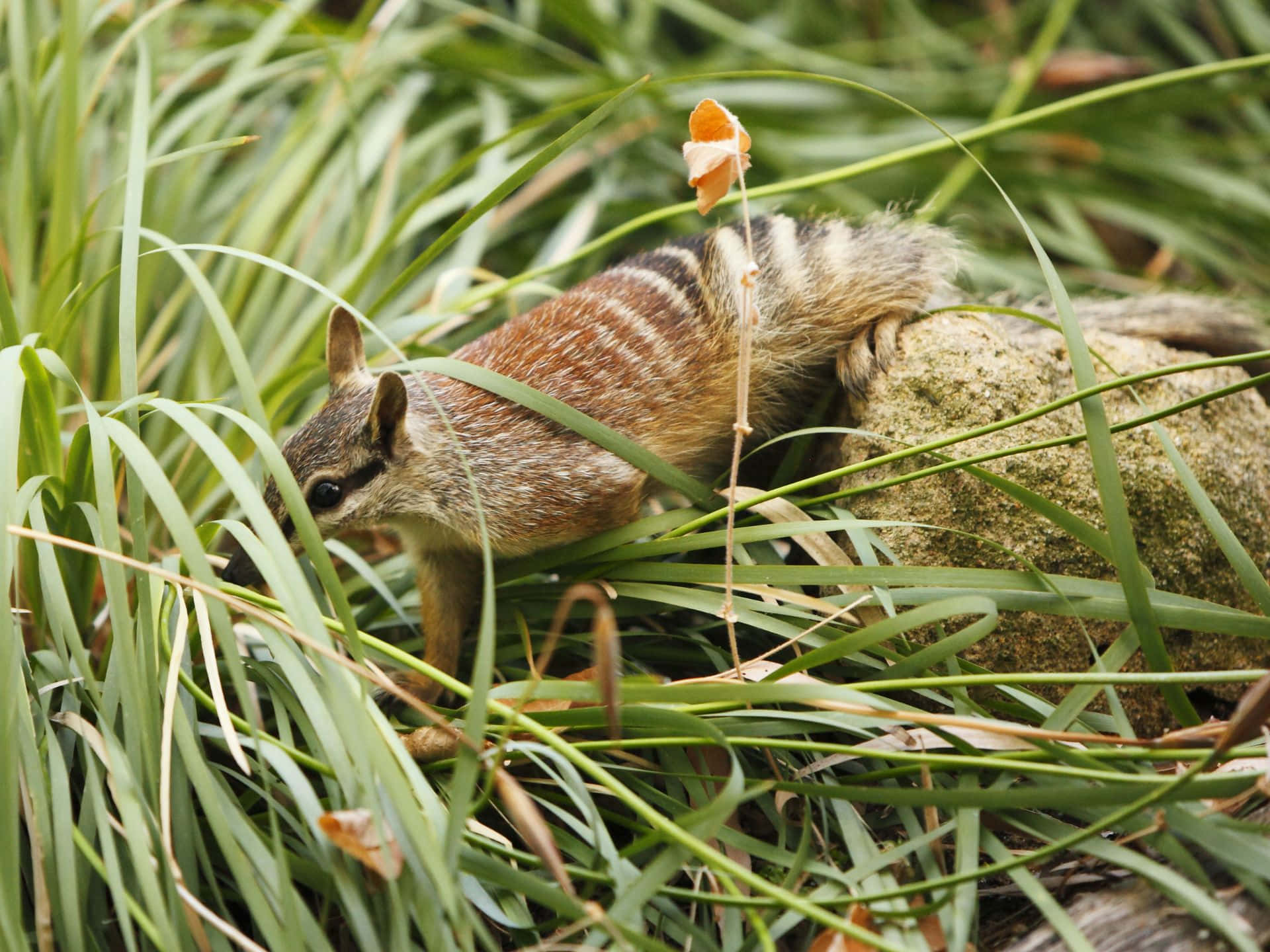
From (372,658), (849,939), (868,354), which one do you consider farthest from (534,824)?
(868,354)

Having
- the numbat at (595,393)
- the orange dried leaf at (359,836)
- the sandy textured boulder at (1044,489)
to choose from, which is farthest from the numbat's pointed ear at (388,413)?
the sandy textured boulder at (1044,489)

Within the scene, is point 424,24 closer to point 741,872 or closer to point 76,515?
point 76,515

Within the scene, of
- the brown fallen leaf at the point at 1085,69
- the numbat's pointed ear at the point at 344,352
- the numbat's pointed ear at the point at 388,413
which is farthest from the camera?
the brown fallen leaf at the point at 1085,69

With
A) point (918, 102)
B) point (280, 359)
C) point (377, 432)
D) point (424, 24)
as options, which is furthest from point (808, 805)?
point (424, 24)

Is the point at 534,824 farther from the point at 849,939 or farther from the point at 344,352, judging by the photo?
the point at 344,352

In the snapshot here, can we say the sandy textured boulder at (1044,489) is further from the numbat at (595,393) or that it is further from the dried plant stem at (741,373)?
the dried plant stem at (741,373)

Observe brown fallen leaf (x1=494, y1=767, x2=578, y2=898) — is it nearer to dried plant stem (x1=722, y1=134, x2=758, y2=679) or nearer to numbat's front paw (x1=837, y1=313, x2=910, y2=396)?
dried plant stem (x1=722, y1=134, x2=758, y2=679)

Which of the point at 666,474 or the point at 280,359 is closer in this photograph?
the point at 666,474
